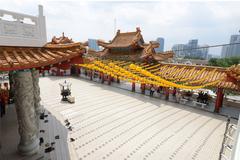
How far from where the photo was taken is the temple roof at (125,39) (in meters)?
18.8

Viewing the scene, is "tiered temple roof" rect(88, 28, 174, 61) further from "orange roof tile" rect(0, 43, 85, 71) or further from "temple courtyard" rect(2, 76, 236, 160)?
"orange roof tile" rect(0, 43, 85, 71)

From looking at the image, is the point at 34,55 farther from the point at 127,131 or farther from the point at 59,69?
the point at 127,131

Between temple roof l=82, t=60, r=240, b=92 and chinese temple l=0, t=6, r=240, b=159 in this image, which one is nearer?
chinese temple l=0, t=6, r=240, b=159

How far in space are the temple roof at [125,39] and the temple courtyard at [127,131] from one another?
8.16m

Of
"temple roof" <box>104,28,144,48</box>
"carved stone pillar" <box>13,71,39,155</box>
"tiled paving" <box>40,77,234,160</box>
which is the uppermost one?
"temple roof" <box>104,28,144,48</box>

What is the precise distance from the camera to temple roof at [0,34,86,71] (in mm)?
3688

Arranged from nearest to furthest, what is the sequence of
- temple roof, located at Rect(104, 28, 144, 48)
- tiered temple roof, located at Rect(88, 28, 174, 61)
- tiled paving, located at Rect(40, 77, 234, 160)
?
tiled paving, located at Rect(40, 77, 234, 160), tiered temple roof, located at Rect(88, 28, 174, 61), temple roof, located at Rect(104, 28, 144, 48)

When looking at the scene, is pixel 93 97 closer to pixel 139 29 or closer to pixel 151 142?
pixel 151 142

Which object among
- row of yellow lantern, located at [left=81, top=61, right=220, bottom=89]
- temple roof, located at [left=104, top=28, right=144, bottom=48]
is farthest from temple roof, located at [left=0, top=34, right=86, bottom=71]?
temple roof, located at [left=104, top=28, right=144, bottom=48]

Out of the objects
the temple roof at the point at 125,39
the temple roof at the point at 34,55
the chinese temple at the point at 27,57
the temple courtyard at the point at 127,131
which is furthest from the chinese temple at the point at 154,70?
the temple roof at the point at 34,55

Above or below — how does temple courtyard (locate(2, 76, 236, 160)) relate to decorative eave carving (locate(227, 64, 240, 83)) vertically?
below

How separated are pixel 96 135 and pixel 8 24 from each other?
21.6ft

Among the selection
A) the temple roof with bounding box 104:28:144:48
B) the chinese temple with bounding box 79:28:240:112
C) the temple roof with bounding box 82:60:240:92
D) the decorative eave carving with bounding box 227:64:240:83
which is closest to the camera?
the decorative eave carving with bounding box 227:64:240:83

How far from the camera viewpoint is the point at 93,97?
15.8 metres
